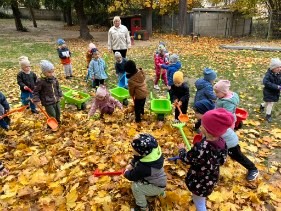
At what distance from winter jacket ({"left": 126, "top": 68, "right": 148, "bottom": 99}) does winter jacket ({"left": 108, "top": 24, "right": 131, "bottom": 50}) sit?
3.40 metres

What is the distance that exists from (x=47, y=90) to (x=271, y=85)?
14.0 ft

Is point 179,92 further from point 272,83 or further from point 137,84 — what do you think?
point 272,83

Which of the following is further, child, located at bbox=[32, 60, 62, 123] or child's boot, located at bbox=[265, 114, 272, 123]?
child's boot, located at bbox=[265, 114, 272, 123]

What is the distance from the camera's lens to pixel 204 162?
2.71 metres

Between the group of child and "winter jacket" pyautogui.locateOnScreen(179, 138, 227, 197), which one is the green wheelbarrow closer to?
the group of child

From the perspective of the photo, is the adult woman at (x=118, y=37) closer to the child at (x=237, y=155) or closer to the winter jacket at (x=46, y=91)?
the winter jacket at (x=46, y=91)

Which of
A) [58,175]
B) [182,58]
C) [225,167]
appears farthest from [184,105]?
[182,58]

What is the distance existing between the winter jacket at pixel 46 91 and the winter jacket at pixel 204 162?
3008mm

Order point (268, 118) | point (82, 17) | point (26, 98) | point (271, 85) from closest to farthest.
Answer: point (271, 85) < point (268, 118) < point (26, 98) < point (82, 17)

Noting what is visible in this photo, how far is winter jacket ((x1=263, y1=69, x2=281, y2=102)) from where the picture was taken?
208 inches

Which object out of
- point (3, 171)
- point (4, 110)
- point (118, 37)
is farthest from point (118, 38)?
point (3, 171)

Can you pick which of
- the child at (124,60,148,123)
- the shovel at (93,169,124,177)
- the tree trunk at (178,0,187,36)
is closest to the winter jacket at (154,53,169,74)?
the child at (124,60,148,123)

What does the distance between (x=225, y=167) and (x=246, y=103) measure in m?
3.12

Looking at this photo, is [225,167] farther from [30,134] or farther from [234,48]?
[234,48]
